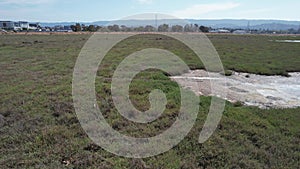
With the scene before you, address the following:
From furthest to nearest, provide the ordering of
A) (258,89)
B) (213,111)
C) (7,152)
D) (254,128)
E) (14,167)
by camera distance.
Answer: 1. (258,89)
2. (213,111)
3. (254,128)
4. (7,152)
5. (14,167)

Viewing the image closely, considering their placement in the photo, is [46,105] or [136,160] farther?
[46,105]

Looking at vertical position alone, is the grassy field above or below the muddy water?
below

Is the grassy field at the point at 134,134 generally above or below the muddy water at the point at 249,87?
below

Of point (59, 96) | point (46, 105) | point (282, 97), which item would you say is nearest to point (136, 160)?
point (46, 105)

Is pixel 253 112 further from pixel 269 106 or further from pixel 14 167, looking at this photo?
pixel 14 167

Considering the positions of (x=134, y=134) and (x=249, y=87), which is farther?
(x=249, y=87)

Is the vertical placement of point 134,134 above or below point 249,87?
below

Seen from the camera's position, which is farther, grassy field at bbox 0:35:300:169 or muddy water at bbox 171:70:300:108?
muddy water at bbox 171:70:300:108

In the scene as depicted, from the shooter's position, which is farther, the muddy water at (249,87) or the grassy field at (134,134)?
the muddy water at (249,87)
